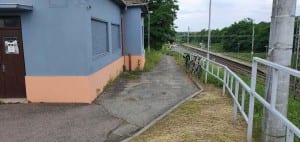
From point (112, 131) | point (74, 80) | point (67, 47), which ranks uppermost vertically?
point (67, 47)

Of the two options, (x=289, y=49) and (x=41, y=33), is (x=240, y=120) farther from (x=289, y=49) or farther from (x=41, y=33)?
(x=41, y=33)

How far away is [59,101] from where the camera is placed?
363 inches

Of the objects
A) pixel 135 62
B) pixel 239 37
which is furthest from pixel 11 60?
pixel 239 37

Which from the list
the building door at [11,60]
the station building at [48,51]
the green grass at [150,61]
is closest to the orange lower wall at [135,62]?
the green grass at [150,61]

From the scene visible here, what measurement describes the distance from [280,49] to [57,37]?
21.2 ft

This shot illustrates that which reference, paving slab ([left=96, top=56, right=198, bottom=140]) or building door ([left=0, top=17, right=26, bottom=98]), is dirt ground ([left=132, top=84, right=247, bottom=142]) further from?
building door ([left=0, top=17, right=26, bottom=98])

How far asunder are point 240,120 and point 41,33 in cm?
592

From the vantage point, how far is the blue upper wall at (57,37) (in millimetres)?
8875

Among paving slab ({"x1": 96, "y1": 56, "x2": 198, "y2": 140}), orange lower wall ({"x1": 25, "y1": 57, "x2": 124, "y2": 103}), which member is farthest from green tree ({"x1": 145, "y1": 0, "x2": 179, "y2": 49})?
orange lower wall ({"x1": 25, "y1": 57, "x2": 124, "y2": 103})

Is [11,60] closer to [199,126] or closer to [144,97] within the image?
[144,97]

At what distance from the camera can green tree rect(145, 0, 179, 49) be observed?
110 ft

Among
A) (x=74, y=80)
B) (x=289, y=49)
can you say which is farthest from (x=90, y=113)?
(x=289, y=49)

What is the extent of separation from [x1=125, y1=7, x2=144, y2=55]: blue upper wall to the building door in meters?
8.37

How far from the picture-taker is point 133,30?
55.7 ft
